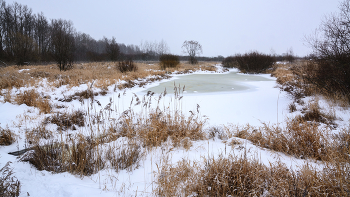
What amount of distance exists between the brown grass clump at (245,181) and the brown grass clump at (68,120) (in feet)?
9.86

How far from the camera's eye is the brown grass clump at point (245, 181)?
155 cm

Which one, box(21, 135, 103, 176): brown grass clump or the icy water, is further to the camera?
the icy water

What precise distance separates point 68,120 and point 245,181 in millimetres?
3948

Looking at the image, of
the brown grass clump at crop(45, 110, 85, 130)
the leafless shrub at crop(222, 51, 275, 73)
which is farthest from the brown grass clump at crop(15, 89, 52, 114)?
the leafless shrub at crop(222, 51, 275, 73)

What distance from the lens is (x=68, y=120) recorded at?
12.8 feet

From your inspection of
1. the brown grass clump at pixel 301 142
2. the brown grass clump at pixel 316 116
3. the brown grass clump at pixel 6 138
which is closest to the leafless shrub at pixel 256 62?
the brown grass clump at pixel 316 116

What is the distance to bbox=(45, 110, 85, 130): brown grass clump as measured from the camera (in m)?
3.81

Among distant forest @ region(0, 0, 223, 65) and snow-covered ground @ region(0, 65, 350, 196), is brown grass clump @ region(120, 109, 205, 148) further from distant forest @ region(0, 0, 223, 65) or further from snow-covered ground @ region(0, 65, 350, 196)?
→ distant forest @ region(0, 0, 223, 65)

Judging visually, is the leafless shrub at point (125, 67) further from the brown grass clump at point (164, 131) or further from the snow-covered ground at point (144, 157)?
the brown grass clump at point (164, 131)

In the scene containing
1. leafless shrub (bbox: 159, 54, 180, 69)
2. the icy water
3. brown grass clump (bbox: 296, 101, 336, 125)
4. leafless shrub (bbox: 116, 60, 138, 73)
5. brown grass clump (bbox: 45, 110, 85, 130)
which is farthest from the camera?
leafless shrub (bbox: 159, 54, 180, 69)

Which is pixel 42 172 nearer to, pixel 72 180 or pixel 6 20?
pixel 72 180

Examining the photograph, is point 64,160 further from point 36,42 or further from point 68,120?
point 36,42

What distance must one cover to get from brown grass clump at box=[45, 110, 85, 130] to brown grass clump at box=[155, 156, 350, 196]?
3006 millimetres

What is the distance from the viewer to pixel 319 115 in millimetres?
3836
